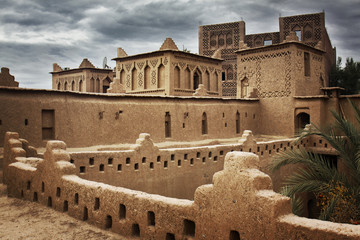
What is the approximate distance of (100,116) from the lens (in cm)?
1384

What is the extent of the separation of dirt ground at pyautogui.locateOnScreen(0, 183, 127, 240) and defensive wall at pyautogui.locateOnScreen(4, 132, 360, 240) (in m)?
0.16

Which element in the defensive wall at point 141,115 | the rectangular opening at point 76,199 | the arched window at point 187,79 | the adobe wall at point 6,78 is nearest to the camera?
the rectangular opening at point 76,199

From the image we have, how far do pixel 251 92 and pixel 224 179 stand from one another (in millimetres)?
18565

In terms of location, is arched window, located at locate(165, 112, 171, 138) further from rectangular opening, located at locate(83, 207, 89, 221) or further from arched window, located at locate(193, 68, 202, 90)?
rectangular opening, located at locate(83, 207, 89, 221)

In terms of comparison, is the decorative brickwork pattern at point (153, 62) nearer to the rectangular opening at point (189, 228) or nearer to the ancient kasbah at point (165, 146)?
the ancient kasbah at point (165, 146)

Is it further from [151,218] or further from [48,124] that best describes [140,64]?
[151,218]

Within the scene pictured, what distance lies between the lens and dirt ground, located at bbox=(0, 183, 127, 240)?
5.70 meters

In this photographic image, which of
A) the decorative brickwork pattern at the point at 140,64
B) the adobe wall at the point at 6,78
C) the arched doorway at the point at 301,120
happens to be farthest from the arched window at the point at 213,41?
the adobe wall at the point at 6,78

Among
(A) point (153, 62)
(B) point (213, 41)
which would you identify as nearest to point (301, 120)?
(A) point (153, 62)

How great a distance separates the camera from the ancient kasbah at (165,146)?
4.49 m

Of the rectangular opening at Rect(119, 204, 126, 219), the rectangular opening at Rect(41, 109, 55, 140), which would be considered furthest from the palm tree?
the rectangular opening at Rect(41, 109, 55, 140)

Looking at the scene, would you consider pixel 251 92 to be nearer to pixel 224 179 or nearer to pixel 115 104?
pixel 115 104

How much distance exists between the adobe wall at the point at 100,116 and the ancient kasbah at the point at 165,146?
0.04m

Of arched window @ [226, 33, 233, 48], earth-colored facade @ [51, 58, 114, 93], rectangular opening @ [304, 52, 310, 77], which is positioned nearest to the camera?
rectangular opening @ [304, 52, 310, 77]
